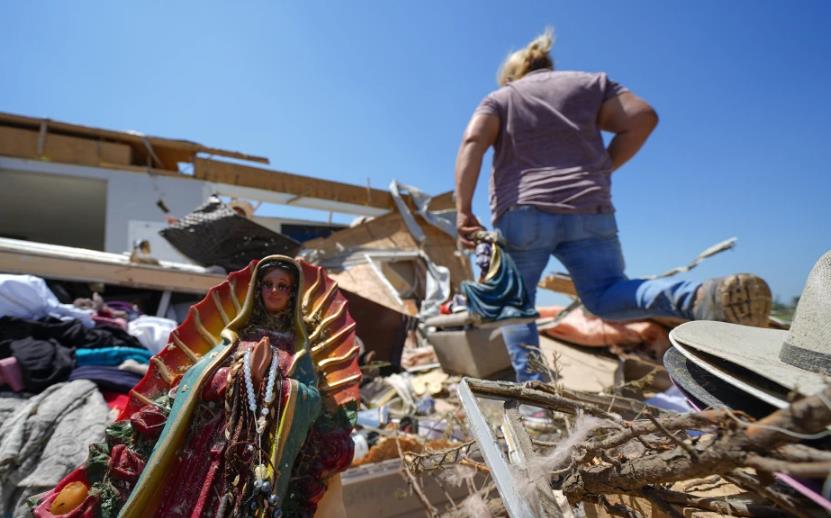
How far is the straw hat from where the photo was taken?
1.70 feet

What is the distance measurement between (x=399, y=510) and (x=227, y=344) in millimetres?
1158

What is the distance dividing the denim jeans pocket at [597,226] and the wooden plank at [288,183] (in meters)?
7.04

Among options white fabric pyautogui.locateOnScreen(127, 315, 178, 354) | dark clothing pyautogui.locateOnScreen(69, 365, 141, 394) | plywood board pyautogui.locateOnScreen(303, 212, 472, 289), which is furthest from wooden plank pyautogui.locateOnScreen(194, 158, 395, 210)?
dark clothing pyautogui.locateOnScreen(69, 365, 141, 394)

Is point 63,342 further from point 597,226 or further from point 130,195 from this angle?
point 130,195

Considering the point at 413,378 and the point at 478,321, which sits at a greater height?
the point at 478,321

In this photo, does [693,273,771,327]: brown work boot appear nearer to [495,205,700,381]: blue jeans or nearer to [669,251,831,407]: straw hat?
[495,205,700,381]: blue jeans

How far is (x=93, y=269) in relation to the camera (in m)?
3.18

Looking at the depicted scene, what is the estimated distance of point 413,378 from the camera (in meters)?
3.66

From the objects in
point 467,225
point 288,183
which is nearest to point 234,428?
point 467,225

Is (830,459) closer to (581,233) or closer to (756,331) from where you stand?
(756,331)

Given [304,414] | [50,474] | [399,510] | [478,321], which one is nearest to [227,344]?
[304,414]

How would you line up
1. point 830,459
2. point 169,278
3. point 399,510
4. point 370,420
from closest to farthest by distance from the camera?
point 830,459 < point 399,510 < point 370,420 < point 169,278

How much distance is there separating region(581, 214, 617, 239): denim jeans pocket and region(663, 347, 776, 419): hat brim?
54.1 inches

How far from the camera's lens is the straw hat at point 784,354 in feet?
1.70
